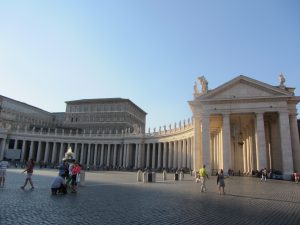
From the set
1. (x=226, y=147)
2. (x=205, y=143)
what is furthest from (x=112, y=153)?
(x=226, y=147)

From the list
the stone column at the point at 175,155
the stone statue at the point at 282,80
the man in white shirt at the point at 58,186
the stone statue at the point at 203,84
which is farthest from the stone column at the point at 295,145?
the man in white shirt at the point at 58,186

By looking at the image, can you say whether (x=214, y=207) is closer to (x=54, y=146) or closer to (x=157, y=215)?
(x=157, y=215)

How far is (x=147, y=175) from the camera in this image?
30938 millimetres

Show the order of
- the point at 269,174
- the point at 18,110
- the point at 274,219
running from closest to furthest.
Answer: the point at 274,219 → the point at 269,174 → the point at 18,110

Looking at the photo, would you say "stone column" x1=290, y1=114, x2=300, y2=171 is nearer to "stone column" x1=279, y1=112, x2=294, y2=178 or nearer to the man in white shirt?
"stone column" x1=279, y1=112, x2=294, y2=178

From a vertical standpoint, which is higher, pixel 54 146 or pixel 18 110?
pixel 18 110

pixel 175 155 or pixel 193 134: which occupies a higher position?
pixel 193 134

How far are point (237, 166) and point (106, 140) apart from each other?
4746cm

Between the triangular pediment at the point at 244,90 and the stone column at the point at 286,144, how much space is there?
12.0ft

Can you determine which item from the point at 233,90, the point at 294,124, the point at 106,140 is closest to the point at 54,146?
the point at 106,140

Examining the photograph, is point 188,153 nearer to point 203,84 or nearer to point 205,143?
point 205,143

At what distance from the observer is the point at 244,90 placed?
4459 cm

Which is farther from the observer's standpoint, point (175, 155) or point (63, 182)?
point (175, 155)

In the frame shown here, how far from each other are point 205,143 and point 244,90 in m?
10.9
